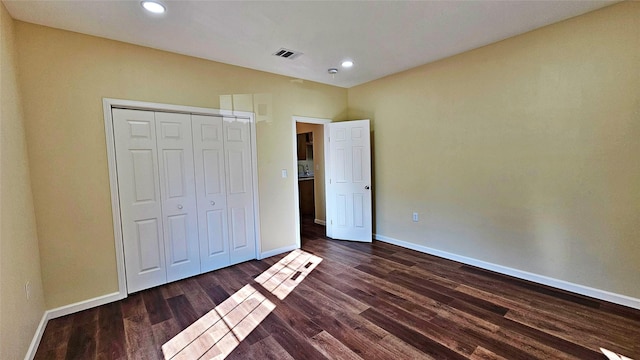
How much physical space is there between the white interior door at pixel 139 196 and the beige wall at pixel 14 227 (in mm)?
664

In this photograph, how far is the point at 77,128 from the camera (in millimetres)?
2574

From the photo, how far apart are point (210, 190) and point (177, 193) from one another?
0.38 m

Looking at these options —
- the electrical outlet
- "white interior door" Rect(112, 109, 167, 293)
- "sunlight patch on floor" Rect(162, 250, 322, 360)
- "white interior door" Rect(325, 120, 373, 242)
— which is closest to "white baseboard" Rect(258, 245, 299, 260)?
"sunlight patch on floor" Rect(162, 250, 322, 360)

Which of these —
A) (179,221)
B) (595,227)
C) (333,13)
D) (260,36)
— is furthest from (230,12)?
(595,227)

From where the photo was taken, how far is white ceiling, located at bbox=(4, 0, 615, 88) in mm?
2242

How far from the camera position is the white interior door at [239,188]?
11.7 ft

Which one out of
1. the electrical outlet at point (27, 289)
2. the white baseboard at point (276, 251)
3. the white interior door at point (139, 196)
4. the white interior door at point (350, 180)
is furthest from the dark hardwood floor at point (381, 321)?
the white interior door at point (350, 180)

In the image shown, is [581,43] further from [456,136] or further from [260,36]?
[260,36]

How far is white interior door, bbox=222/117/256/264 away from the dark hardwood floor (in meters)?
0.51

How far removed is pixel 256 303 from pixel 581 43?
398 cm

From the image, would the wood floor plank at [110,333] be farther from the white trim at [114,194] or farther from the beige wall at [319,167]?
the beige wall at [319,167]

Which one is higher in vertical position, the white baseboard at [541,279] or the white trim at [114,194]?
the white trim at [114,194]

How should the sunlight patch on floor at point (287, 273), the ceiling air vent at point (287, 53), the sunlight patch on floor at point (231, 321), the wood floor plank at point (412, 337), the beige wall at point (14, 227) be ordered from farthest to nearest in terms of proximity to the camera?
1. the ceiling air vent at point (287, 53)
2. the sunlight patch on floor at point (287, 273)
3. the sunlight patch on floor at point (231, 321)
4. the wood floor plank at point (412, 337)
5. the beige wall at point (14, 227)

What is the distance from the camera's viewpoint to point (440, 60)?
3584 mm
